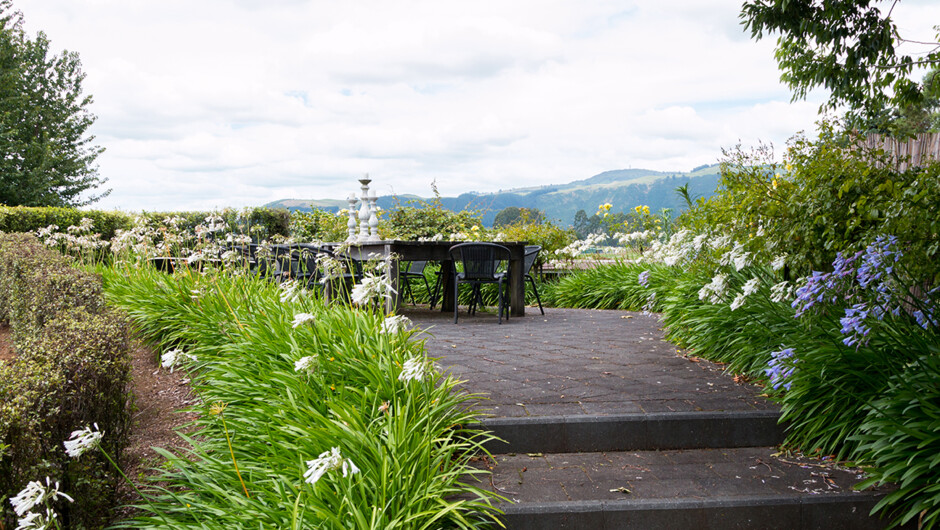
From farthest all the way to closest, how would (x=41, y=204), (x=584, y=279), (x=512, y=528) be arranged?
1. (x=41, y=204)
2. (x=584, y=279)
3. (x=512, y=528)

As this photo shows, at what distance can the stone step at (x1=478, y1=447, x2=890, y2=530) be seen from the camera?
2.53 metres

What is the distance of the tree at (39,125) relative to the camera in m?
21.7

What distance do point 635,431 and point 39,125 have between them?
2826 cm


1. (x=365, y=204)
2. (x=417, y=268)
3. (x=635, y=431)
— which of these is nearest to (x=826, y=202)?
(x=635, y=431)

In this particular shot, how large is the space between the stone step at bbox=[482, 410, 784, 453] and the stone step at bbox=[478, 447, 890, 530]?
0.42 ft

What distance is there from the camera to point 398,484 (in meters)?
2.26

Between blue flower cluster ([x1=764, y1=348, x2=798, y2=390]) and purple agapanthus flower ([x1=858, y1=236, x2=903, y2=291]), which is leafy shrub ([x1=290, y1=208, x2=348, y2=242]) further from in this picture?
purple agapanthus flower ([x1=858, y1=236, x2=903, y2=291])

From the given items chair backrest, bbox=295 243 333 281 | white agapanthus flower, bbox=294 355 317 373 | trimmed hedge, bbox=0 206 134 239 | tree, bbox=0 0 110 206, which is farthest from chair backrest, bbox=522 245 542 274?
tree, bbox=0 0 110 206

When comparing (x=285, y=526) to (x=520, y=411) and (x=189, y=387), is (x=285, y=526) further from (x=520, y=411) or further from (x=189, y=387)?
(x=189, y=387)

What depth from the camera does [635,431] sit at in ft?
10.7

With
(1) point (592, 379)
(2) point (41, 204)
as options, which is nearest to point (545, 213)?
(1) point (592, 379)

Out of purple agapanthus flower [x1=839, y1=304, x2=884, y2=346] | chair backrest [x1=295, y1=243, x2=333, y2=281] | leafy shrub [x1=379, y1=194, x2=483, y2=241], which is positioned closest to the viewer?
purple agapanthus flower [x1=839, y1=304, x2=884, y2=346]

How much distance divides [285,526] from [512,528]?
91 cm

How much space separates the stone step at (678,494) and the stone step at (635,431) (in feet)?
0.42
